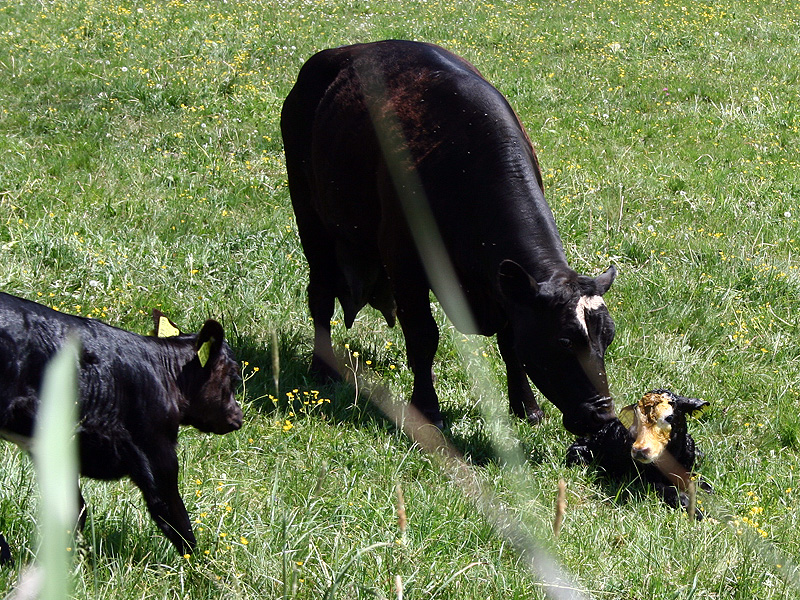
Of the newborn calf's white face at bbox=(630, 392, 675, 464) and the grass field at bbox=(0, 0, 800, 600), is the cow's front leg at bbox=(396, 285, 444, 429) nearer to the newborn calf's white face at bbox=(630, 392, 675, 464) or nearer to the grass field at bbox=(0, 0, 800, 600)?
the grass field at bbox=(0, 0, 800, 600)

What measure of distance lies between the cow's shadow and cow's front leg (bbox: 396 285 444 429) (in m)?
0.16

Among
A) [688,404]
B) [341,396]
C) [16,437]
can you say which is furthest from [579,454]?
[16,437]

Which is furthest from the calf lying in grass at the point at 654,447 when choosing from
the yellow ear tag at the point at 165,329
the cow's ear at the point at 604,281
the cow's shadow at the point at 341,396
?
the yellow ear tag at the point at 165,329

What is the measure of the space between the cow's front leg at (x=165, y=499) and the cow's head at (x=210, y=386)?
0.53 m

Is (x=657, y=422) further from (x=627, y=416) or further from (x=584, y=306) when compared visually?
(x=584, y=306)

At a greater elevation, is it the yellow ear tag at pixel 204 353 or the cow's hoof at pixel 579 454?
the yellow ear tag at pixel 204 353

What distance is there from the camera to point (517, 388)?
5.67 m

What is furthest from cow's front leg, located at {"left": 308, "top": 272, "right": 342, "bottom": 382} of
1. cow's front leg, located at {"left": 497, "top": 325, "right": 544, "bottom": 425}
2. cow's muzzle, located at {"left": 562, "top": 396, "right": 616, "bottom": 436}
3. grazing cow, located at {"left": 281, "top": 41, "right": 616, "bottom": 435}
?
cow's muzzle, located at {"left": 562, "top": 396, "right": 616, "bottom": 436}

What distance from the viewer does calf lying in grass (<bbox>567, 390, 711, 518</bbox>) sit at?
15.6 feet

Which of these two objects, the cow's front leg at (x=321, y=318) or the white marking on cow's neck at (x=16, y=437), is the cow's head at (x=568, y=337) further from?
the white marking on cow's neck at (x=16, y=437)

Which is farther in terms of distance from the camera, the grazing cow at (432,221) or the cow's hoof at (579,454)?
the cow's hoof at (579,454)

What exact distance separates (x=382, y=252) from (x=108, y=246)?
2405 mm

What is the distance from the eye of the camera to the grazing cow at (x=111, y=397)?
3.21m

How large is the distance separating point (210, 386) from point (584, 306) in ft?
6.21
